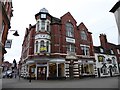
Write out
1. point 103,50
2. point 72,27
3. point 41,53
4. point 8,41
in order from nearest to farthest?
1. point 8,41
2. point 41,53
3. point 72,27
4. point 103,50

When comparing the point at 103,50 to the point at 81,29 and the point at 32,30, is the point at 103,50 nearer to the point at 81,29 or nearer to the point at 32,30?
the point at 81,29

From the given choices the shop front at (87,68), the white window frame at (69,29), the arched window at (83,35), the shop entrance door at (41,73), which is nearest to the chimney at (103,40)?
the arched window at (83,35)

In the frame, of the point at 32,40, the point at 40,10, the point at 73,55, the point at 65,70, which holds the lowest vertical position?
the point at 65,70

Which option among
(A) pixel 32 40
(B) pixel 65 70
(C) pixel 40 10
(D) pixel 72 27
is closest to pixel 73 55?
(B) pixel 65 70

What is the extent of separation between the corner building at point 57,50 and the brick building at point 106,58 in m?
4.31

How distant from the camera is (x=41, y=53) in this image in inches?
925

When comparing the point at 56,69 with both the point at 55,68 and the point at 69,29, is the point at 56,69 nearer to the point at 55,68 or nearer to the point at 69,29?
the point at 55,68

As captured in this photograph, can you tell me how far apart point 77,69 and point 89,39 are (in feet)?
28.3

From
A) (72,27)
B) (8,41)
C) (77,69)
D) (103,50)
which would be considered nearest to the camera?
(8,41)

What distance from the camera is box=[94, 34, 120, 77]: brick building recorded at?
32969mm

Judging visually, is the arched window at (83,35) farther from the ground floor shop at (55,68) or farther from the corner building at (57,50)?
the ground floor shop at (55,68)

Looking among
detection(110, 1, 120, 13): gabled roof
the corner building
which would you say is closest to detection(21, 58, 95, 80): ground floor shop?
the corner building

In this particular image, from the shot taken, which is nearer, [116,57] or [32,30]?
[32,30]

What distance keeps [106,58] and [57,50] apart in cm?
1691
